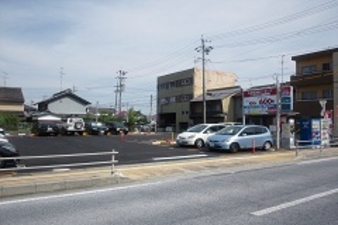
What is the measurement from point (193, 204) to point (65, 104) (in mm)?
62202

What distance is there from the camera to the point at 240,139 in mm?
20797

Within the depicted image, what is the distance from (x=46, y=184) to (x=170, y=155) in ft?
34.0

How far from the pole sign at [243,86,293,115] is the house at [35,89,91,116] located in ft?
154

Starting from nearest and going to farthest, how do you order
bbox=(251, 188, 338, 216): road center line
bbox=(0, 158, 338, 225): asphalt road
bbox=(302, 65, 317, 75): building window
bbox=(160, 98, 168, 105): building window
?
bbox=(0, 158, 338, 225): asphalt road < bbox=(251, 188, 338, 216): road center line < bbox=(302, 65, 317, 75): building window < bbox=(160, 98, 168, 105): building window

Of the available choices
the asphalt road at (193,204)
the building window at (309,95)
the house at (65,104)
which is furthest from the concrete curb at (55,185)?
the house at (65,104)

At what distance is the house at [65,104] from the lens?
66.1 meters

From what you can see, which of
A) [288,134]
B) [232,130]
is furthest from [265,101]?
[232,130]

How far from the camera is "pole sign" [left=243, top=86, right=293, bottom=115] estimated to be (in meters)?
22.7

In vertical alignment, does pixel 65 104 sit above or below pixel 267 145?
above

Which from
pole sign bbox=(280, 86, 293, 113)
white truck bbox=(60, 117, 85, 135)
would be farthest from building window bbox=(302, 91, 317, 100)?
white truck bbox=(60, 117, 85, 135)

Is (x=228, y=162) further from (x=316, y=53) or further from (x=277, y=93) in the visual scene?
(x=316, y=53)

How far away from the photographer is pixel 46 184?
922cm

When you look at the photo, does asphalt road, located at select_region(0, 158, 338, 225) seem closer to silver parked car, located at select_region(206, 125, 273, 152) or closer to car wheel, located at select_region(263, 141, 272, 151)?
silver parked car, located at select_region(206, 125, 273, 152)

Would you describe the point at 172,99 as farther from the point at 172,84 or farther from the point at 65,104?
the point at 65,104
